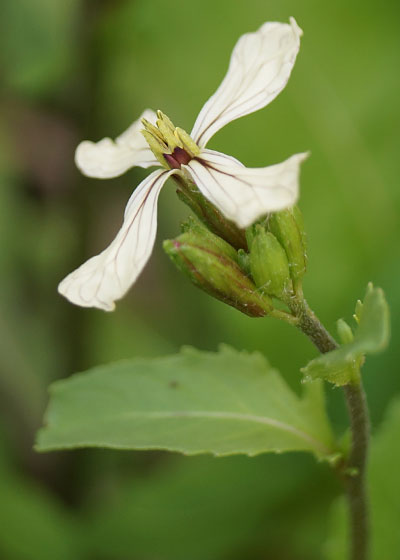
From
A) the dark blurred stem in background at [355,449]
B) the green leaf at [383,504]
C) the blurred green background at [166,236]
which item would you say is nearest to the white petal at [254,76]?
the dark blurred stem in background at [355,449]

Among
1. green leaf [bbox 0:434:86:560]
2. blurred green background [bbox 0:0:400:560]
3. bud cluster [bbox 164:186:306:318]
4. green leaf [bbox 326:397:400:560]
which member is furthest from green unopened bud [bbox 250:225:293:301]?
green leaf [bbox 0:434:86:560]

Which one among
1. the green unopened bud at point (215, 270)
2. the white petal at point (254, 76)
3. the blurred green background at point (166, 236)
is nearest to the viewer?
the green unopened bud at point (215, 270)

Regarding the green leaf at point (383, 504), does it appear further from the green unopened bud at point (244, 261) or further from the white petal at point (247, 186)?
the white petal at point (247, 186)

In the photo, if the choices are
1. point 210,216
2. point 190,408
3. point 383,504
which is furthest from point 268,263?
point 383,504

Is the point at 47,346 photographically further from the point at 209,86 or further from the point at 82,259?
the point at 209,86

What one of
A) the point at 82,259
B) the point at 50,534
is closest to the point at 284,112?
the point at 82,259

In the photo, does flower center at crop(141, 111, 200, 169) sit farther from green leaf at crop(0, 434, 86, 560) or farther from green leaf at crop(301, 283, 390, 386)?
green leaf at crop(0, 434, 86, 560)
